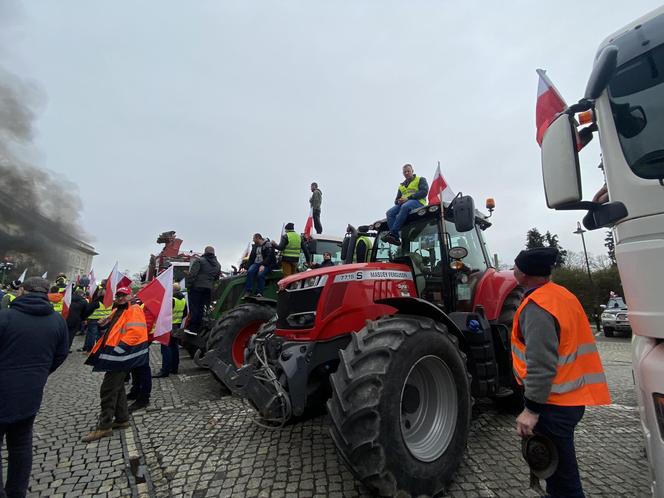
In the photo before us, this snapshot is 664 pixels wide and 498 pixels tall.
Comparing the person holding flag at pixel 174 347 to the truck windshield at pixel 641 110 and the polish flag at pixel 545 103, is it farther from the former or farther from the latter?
the truck windshield at pixel 641 110

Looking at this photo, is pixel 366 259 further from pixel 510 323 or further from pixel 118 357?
pixel 118 357

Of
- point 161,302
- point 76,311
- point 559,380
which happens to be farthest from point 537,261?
point 76,311

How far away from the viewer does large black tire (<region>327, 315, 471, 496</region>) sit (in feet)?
7.65

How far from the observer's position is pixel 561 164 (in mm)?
2105

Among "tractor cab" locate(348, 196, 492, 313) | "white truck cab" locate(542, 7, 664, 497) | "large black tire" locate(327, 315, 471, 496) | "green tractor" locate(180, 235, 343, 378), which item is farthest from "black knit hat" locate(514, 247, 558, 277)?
"green tractor" locate(180, 235, 343, 378)

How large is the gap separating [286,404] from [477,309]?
2.42 meters

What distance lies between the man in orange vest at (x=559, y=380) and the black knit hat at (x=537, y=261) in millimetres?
207

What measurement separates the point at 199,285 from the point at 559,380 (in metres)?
6.72

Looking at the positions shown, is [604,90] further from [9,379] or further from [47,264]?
[47,264]

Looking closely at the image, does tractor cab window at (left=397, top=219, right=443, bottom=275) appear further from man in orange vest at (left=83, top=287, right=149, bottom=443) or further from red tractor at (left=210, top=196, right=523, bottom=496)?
man in orange vest at (left=83, top=287, right=149, bottom=443)

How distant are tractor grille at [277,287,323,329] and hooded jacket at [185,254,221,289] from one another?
3.99 m

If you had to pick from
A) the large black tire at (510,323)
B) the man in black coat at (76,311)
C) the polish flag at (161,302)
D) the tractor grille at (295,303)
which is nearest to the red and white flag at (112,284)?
the man in black coat at (76,311)

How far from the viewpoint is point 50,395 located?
19.0 feet

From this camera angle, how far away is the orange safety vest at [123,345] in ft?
14.5
